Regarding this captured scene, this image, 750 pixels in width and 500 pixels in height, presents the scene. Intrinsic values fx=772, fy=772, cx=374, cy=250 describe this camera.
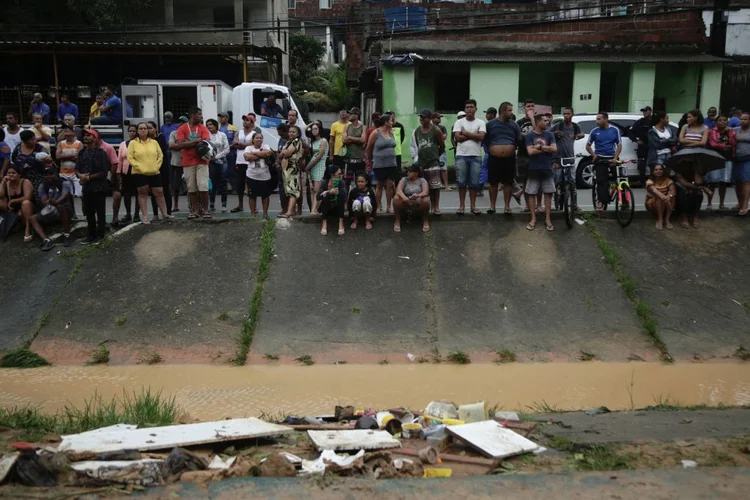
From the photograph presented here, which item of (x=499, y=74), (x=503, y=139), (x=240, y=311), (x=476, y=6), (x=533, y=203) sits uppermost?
(x=476, y=6)

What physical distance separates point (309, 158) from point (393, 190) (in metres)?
1.57

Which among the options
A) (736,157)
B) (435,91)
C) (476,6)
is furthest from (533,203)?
(476,6)

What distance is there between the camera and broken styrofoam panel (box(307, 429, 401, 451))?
5.32 meters

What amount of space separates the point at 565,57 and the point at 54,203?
56.7 feet

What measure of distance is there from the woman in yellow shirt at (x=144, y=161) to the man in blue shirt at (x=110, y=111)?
7.25 meters

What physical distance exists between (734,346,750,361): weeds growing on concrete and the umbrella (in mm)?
3648

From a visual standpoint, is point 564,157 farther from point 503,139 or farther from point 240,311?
point 240,311

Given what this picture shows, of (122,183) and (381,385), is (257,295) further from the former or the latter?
(122,183)

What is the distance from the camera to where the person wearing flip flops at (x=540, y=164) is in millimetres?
11875

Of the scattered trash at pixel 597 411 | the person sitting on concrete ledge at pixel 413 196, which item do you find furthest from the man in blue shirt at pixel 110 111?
the scattered trash at pixel 597 411

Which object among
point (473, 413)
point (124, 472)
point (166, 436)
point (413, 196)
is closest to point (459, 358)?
point (473, 413)

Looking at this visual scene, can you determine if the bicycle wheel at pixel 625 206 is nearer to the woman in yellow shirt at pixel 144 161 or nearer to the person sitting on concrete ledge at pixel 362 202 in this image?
the person sitting on concrete ledge at pixel 362 202

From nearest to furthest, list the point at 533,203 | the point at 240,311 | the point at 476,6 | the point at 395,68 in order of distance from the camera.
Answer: the point at 240,311
the point at 533,203
the point at 395,68
the point at 476,6

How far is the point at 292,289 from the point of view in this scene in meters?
10.9
